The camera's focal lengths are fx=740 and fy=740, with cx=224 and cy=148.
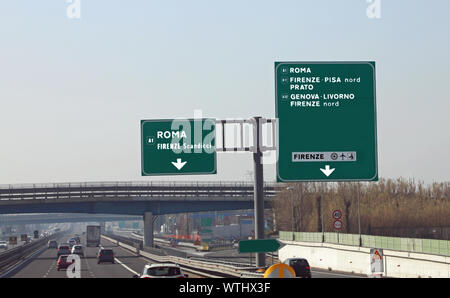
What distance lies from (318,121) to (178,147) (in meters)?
6.12

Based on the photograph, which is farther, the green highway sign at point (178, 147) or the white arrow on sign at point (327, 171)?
the green highway sign at point (178, 147)

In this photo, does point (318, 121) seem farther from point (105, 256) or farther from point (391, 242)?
point (105, 256)

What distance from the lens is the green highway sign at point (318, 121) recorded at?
88.1ft

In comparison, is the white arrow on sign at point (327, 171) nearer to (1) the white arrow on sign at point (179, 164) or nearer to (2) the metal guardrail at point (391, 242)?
(1) the white arrow on sign at point (179, 164)

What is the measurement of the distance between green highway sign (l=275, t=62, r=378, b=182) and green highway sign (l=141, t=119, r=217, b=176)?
3564 millimetres

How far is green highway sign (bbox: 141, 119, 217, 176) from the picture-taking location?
1153 inches

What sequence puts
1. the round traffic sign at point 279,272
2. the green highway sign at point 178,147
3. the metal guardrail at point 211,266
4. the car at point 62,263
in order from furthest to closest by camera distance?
the car at point 62,263
the green highway sign at point 178,147
the metal guardrail at point 211,266
the round traffic sign at point 279,272

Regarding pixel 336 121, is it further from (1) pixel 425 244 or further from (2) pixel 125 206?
(2) pixel 125 206

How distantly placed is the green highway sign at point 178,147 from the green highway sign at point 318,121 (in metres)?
3.56

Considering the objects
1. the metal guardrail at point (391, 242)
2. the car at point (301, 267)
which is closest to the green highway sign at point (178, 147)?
the car at point (301, 267)

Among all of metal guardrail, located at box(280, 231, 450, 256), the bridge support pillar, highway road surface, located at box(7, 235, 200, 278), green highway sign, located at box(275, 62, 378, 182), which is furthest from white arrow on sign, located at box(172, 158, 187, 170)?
the bridge support pillar

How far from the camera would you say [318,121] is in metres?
27.0
